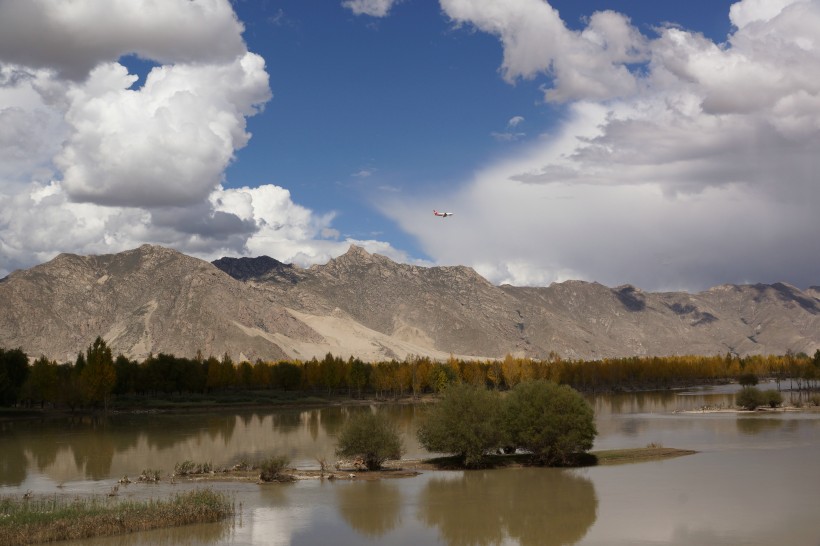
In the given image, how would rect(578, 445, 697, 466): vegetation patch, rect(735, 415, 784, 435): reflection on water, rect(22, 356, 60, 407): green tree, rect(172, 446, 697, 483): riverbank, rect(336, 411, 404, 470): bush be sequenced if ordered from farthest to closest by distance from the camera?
rect(22, 356, 60, 407): green tree < rect(735, 415, 784, 435): reflection on water < rect(578, 445, 697, 466): vegetation patch < rect(336, 411, 404, 470): bush < rect(172, 446, 697, 483): riverbank

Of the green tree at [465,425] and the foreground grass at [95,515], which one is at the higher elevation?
the green tree at [465,425]

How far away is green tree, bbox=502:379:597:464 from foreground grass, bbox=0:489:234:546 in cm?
2587

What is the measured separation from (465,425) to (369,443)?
7.72 m

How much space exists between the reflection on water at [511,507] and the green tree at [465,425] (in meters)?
2.53

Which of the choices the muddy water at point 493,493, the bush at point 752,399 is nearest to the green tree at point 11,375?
the muddy water at point 493,493

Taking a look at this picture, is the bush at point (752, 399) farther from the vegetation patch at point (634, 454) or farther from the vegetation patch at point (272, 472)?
the vegetation patch at point (272, 472)

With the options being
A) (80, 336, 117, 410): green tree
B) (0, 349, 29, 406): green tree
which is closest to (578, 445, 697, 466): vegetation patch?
(80, 336, 117, 410): green tree

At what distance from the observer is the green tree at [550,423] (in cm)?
6319

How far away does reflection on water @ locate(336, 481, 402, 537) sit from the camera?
43344 mm

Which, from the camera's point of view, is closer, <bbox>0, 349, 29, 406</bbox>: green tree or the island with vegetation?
the island with vegetation

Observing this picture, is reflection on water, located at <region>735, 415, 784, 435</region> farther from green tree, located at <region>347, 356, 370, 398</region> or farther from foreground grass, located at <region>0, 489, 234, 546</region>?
green tree, located at <region>347, 356, 370, 398</region>

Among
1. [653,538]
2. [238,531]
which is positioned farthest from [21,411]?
[653,538]

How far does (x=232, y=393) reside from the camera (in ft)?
567

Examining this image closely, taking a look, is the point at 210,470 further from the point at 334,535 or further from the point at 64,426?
the point at 64,426
